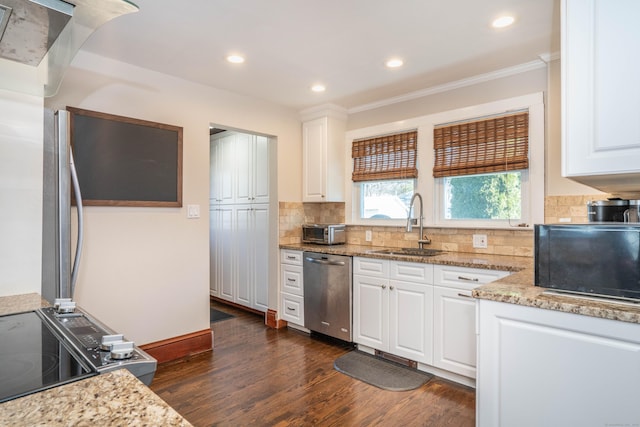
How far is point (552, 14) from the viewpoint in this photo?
6.76 ft

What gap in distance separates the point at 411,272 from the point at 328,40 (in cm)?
175

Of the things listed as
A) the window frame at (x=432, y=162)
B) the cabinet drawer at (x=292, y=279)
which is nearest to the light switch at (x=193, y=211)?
the cabinet drawer at (x=292, y=279)

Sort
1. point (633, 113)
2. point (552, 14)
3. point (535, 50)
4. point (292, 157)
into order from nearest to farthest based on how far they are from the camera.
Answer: point (633, 113)
point (552, 14)
point (535, 50)
point (292, 157)

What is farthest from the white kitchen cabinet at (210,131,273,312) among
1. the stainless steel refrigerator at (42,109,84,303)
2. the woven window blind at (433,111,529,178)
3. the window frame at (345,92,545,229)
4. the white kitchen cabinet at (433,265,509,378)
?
the stainless steel refrigerator at (42,109,84,303)

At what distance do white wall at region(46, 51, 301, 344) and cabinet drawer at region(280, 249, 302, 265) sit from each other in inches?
32.1

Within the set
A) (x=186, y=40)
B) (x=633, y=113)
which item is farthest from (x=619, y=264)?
(x=186, y=40)

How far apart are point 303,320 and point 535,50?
2906 millimetres

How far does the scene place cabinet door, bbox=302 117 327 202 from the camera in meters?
3.81

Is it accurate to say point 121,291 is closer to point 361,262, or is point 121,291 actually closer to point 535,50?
point 361,262

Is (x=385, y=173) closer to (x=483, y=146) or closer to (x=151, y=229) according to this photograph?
(x=483, y=146)

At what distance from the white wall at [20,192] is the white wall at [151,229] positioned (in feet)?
3.79

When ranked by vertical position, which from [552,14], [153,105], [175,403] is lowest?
[175,403]

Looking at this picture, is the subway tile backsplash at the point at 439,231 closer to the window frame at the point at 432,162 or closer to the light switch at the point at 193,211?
the window frame at the point at 432,162

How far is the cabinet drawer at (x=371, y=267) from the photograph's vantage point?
2.96 meters
